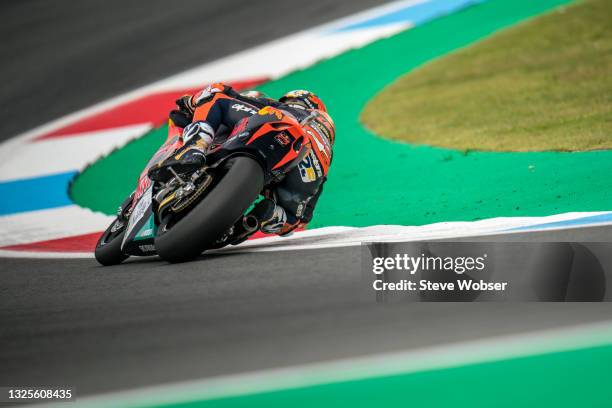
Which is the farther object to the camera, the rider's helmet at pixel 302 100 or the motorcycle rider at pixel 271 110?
the rider's helmet at pixel 302 100

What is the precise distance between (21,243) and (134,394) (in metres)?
4.49

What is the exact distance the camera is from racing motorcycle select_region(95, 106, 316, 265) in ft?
18.5

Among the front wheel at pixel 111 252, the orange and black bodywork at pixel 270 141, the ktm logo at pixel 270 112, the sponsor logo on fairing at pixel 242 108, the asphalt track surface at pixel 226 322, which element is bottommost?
the asphalt track surface at pixel 226 322

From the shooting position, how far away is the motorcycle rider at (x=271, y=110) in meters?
6.24

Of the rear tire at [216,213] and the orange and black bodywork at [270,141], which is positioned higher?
the orange and black bodywork at [270,141]

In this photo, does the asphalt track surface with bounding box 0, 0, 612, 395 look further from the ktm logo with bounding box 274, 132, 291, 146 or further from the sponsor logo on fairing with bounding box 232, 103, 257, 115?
the sponsor logo on fairing with bounding box 232, 103, 257, 115

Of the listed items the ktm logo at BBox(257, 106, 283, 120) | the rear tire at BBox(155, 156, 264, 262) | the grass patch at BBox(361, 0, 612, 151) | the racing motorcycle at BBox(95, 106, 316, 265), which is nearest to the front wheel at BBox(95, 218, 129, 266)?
the racing motorcycle at BBox(95, 106, 316, 265)

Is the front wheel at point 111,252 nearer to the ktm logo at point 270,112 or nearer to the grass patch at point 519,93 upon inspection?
the ktm logo at point 270,112

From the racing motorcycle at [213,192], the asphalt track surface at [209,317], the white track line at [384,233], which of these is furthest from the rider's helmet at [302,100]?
the asphalt track surface at [209,317]

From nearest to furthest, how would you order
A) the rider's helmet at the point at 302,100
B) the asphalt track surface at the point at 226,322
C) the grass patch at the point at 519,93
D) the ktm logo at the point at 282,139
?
the asphalt track surface at the point at 226,322 < the ktm logo at the point at 282,139 < the rider's helmet at the point at 302,100 < the grass patch at the point at 519,93

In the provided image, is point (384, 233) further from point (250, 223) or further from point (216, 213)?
point (216, 213)

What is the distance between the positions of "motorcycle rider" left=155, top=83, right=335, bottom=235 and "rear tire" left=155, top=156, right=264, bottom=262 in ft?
1.48

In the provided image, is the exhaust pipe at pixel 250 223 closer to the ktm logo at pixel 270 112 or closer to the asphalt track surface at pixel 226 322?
the asphalt track surface at pixel 226 322

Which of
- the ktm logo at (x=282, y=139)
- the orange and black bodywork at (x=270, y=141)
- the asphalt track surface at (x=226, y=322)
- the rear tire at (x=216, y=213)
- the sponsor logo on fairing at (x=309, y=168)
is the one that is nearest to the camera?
the asphalt track surface at (x=226, y=322)
